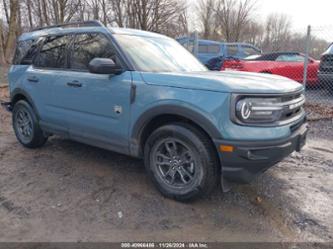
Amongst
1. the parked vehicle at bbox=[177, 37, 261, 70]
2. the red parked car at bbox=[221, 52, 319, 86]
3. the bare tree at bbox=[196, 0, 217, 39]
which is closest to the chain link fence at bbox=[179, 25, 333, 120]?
the red parked car at bbox=[221, 52, 319, 86]

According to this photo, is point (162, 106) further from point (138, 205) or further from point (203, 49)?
point (203, 49)

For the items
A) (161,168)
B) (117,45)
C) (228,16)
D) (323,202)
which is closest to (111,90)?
(117,45)

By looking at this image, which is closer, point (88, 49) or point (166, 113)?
point (166, 113)

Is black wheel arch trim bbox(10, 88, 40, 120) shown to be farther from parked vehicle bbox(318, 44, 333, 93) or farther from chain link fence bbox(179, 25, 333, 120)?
parked vehicle bbox(318, 44, 333, 93)

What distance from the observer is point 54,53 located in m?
4.50

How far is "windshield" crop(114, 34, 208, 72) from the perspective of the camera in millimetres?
3663

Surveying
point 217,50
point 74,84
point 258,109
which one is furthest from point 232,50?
point 258,109

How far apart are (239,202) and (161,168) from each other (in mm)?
918

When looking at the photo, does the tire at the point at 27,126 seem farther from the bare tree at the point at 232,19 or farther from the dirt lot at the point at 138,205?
the bare tree at the point at 232,19

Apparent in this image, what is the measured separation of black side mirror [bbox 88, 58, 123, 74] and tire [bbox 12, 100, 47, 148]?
1913 mm

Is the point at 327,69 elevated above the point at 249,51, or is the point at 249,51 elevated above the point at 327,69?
→ the point at 249,51

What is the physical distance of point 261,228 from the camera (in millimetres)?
2928

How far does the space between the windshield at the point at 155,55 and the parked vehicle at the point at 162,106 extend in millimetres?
17

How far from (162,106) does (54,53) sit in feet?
7.16
